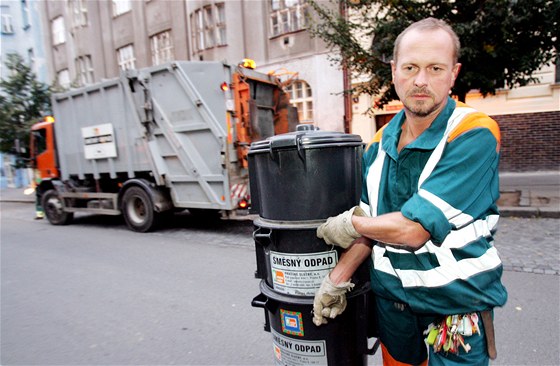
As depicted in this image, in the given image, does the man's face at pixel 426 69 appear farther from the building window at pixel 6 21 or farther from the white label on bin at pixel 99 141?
the building window at pixel 6 21

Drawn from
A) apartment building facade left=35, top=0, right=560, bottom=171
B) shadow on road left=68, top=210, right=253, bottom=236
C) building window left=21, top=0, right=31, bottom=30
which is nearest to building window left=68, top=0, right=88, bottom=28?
apartment building facade left=35, top=0, right=560, bottom=171

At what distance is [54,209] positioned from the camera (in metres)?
8.96

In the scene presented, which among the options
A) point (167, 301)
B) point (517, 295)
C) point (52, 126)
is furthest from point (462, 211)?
point (52, 126)

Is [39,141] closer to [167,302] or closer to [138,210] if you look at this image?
[138,210]

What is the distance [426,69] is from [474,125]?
27 cm

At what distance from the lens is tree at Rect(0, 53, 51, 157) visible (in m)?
12.8

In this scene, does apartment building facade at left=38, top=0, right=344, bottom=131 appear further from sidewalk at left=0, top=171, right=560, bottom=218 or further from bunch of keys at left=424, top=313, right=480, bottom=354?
bunch of keys at left=424, top=313, right=480, bottom=354

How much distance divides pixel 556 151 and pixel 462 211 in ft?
39.7

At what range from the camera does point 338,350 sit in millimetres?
1620

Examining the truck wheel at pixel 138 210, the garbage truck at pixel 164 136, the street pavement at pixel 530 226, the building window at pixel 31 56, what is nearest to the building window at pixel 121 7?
the building window at pixel 31 56

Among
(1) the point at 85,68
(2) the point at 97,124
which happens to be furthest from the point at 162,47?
(2) the point at 97,124

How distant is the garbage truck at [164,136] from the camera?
20.7ft

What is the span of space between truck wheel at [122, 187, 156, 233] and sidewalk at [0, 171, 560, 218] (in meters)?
6.46

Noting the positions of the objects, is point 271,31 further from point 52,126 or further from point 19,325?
point 19,325
